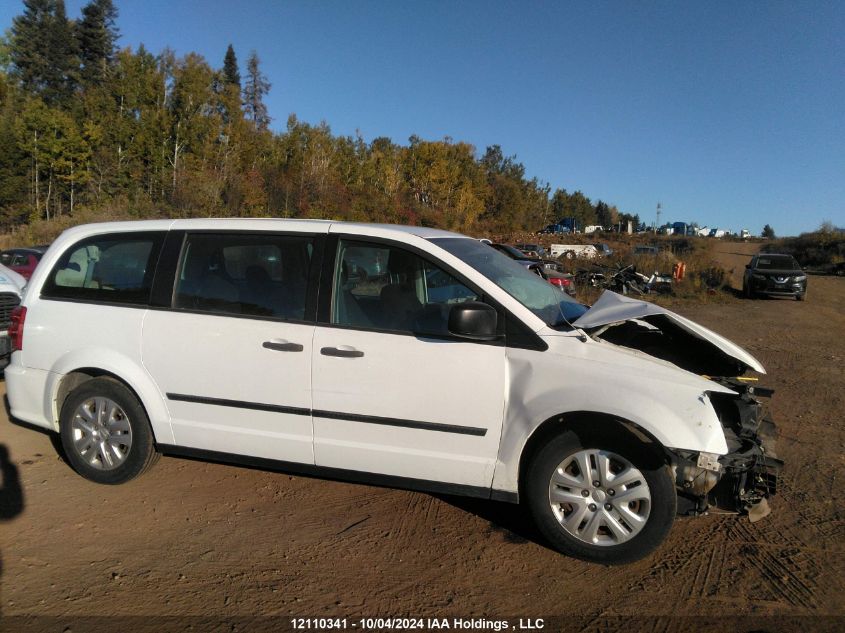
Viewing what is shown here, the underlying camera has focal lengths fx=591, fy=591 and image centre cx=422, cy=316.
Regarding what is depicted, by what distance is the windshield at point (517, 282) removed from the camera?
3.70 metres

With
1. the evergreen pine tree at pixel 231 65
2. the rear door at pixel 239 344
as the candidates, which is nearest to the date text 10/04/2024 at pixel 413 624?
the rear door at pixel 239 344

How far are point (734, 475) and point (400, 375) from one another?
1982 millimetres

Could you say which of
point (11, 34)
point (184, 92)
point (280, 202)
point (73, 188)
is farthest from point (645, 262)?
point (11, 34)

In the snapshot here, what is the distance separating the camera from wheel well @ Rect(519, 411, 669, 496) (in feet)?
10.7

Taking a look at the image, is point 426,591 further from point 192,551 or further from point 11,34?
point 11,34

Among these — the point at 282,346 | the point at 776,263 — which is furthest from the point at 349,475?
the point at 776,263

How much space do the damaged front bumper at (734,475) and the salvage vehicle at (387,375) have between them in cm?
1

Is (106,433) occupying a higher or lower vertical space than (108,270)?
lower

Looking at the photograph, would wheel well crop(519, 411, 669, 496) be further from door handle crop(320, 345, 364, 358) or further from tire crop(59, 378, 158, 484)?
tire crop(59, 378, 158, 484)

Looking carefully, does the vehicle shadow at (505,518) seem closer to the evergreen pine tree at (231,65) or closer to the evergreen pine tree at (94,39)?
the evergreen pine tree at (94,39)

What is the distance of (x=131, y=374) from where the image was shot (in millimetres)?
4066

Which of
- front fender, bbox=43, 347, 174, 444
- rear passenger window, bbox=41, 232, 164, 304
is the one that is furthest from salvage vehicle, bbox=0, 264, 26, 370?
front fender, bbox=43, 347, 174, 444

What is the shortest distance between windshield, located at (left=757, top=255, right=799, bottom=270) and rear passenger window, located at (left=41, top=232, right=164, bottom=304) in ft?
75.8

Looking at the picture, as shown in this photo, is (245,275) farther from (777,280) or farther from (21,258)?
(777,280)
